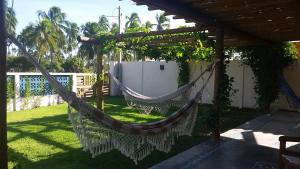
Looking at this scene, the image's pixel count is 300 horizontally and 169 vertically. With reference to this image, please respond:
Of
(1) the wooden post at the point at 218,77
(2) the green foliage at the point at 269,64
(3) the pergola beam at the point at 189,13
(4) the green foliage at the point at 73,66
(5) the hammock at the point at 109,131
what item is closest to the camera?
(5) the hammock at the point at 109,131

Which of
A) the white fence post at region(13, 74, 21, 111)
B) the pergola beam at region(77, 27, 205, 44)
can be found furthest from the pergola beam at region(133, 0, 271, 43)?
the white fence post at region(13, 74, 21, 111)

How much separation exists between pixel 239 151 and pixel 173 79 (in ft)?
19.9

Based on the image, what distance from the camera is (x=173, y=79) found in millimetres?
9781

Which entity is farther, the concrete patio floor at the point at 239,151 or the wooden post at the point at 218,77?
the wooden post at the point at 218,77

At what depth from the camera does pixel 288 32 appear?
5.13 metres

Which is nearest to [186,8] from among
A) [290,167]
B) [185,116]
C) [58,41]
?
[185,116]

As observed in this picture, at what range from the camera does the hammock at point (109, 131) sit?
93.9 inches

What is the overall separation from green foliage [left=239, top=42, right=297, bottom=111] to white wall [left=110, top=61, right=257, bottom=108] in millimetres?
724

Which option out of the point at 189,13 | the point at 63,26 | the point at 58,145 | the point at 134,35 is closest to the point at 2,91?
the point at 189,13

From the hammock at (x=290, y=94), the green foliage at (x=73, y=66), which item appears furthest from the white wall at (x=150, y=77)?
the green foliage at (x=73, y=66)

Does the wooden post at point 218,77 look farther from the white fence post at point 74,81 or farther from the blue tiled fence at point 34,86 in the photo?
the white fence post at point 74,81

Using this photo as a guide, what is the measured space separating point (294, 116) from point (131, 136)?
5303 millimetres

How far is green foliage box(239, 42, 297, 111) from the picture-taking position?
22.5ft

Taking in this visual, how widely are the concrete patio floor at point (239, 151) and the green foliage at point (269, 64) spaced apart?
1.49m
